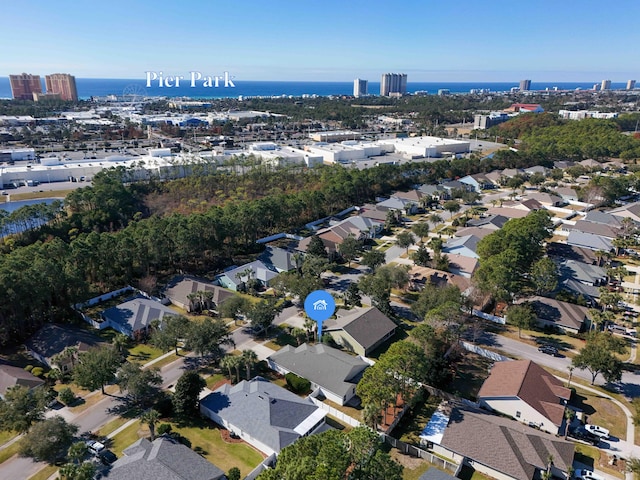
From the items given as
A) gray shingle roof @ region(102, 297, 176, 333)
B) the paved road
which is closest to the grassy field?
gray shingle roof @ region(102, 297, 176, 333)

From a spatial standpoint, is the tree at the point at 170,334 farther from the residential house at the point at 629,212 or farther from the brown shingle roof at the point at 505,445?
the residential house at the point at 629,212

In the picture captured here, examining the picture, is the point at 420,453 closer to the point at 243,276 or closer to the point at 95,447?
the point at 95,447

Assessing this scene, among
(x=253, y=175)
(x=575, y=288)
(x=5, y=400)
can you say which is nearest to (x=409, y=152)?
(x=253, y=175)

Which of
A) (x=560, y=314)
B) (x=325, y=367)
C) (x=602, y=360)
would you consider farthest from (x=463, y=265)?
(x=325, y=367)

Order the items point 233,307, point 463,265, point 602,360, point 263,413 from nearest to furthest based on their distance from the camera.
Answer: point 263,413
point 602,360
point 233,307
point 463,265

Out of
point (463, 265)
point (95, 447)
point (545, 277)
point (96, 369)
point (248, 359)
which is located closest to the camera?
point (95, 447)

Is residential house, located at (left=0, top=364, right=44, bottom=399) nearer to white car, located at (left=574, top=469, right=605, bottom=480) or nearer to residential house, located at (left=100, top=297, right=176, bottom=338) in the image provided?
residential house, located at (left=100, top=297, right=176, bottom=338)

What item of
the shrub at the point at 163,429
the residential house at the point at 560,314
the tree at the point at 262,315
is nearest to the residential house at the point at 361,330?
the tree at the point at 262,315
